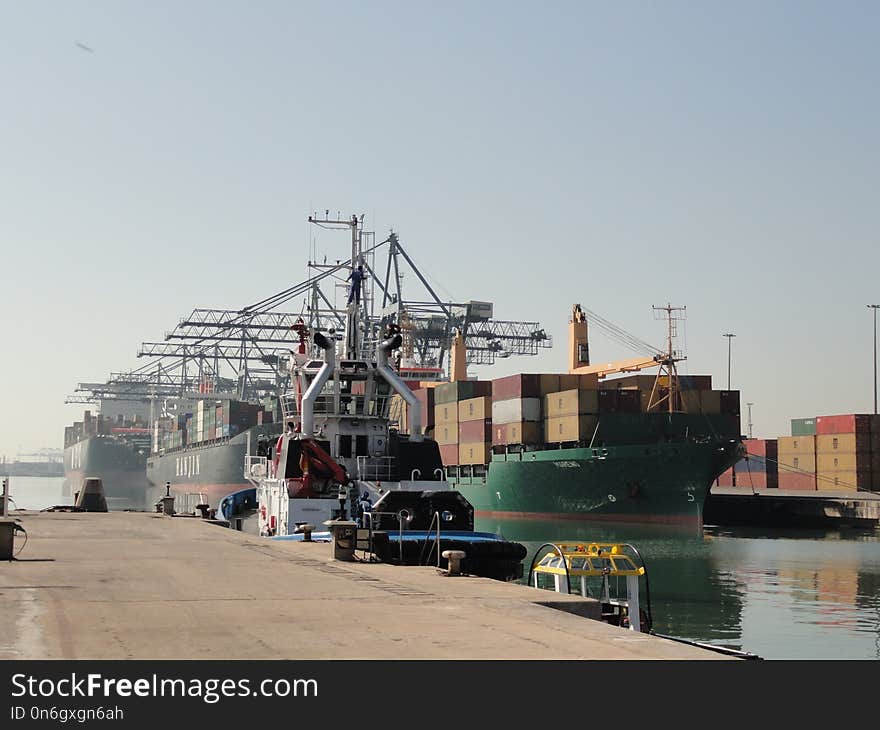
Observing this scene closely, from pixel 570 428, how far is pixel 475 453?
15.8m

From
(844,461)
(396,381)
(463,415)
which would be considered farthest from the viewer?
(463,415)

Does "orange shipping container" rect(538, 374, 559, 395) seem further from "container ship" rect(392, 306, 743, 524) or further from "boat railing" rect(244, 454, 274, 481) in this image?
"boat railing" rect(244, 454, 274, 481)

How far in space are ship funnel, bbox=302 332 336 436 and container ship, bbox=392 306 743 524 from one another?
4469 cm

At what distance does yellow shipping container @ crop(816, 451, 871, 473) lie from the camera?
9950cm

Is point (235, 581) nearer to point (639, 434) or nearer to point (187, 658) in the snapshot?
point (187, 658)

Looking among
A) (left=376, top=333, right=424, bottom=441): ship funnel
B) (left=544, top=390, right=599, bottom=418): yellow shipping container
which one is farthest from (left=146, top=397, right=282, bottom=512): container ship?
(left=376, top=333, right=424, bottom=441): ship funnel

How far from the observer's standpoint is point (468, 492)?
10306 centimetres

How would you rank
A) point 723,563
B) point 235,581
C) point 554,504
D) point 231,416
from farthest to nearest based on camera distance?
point 231,416
point 554,504
point 723,563
point 235,581

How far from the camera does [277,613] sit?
55.6ft

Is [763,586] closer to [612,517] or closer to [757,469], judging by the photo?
[612,517]

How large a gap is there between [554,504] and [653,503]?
9.85 meters

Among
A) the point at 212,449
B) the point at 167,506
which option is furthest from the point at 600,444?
the point at 212,449
